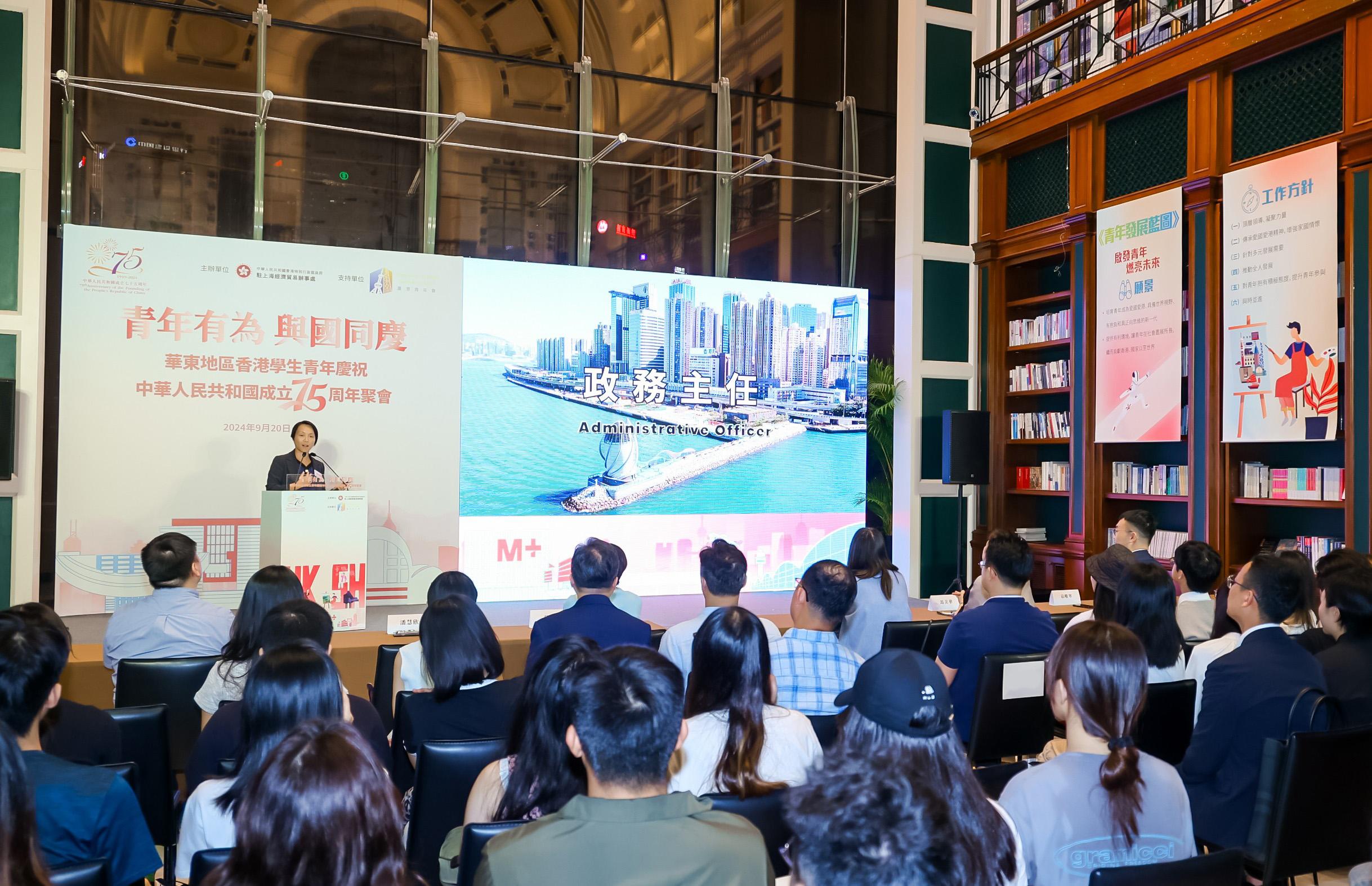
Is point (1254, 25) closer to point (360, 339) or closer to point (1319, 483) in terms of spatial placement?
point (1319, 483)

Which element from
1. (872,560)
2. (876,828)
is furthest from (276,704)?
(872,560)

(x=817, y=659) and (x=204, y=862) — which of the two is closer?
(x=204, y=862)

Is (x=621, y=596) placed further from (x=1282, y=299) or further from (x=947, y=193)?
(x=947, y=193)

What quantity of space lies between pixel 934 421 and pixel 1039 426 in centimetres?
88

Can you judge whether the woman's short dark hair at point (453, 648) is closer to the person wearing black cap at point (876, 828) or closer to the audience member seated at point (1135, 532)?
the person wearing black cap at point (876, 828)

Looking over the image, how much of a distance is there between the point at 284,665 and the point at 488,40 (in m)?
7.01

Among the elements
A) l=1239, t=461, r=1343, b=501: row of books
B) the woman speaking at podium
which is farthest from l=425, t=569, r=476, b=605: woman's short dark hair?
l=1239, t=461, r=1343, b=501: row of books

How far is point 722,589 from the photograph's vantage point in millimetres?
3697

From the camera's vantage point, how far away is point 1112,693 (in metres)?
1.95

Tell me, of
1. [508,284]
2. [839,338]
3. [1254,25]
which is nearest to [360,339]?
[508,284]

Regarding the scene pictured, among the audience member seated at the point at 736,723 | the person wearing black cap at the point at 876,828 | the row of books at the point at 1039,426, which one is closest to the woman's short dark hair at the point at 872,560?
the audience member seated at the point at 736,723

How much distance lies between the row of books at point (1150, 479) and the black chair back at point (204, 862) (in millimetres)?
6425

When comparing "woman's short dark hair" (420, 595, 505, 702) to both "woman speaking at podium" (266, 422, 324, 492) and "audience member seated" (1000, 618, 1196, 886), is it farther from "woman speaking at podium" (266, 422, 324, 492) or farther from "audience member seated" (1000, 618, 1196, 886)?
"woman speaking at podium" (266, 422, 324, 492)

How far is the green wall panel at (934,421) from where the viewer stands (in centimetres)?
869
